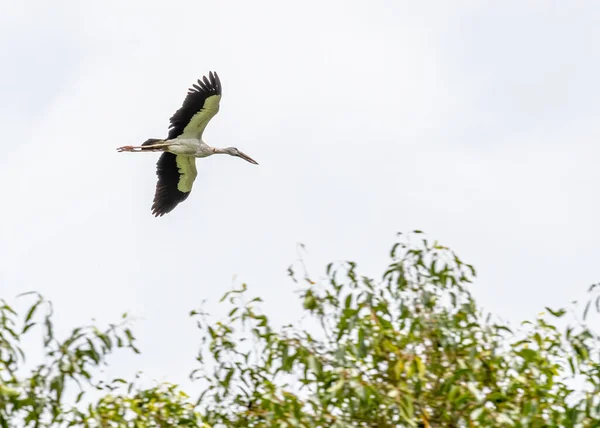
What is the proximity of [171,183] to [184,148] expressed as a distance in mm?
1080

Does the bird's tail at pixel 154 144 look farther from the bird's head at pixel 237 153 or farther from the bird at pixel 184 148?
the bird's head at pixel 237 153

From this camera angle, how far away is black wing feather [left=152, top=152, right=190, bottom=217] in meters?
19.5

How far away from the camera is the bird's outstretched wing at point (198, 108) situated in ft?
59.4

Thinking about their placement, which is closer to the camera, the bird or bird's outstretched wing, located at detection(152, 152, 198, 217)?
the bird

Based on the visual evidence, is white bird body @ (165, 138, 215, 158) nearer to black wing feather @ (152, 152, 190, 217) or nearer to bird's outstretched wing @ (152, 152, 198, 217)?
bird's outstretched wing @ (152, 152, 198, 217)

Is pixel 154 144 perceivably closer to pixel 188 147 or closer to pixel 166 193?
pixel 188 147

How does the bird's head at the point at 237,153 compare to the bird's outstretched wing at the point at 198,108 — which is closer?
the bird's outstretched wing at the point at 198,108

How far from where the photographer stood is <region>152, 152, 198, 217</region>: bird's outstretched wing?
63.9 ft

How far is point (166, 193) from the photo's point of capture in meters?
19.6

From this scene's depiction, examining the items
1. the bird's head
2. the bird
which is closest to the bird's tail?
the bird

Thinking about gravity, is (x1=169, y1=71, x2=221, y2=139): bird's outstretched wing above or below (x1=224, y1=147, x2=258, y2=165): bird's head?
below

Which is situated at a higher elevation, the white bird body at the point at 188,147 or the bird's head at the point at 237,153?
the bird's head at the point at 237,153

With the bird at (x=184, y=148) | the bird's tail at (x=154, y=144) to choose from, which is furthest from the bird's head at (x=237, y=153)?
the bird's tail at (x=154, y=144)

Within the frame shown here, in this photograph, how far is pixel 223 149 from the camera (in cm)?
1997
